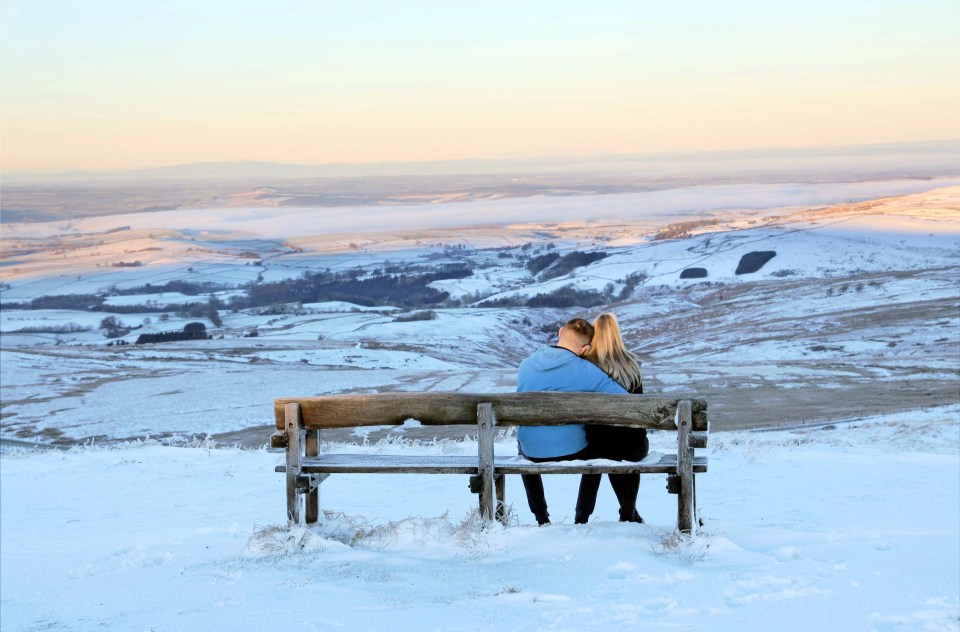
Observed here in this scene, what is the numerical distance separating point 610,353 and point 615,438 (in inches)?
26.3

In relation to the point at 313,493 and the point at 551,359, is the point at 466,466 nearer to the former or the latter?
the point at 551,359

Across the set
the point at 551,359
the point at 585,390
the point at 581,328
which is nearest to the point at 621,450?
the point at 585,390

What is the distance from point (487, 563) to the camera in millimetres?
6281

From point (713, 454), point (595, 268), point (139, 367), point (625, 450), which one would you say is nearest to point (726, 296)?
point (595, 268)

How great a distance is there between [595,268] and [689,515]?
9124 centimetres

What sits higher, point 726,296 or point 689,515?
point 689,515

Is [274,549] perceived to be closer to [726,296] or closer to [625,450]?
[625,450]

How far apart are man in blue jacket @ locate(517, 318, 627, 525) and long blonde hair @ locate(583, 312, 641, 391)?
0.34ft

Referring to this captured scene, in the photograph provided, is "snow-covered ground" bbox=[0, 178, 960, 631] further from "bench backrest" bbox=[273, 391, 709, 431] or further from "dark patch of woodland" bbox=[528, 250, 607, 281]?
"dark patch of woodland" bbox=[528, 250, 607, 281]

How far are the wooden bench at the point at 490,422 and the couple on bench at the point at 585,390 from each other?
0.20m

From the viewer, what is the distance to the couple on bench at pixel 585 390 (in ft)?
23.4

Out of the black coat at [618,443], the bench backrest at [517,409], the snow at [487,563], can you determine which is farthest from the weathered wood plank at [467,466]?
the snow at [487,563]

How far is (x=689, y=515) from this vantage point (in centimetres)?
669

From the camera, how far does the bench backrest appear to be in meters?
6.75
